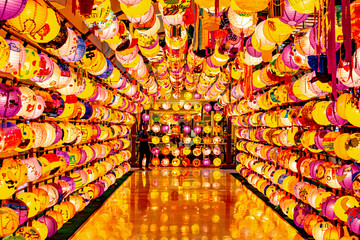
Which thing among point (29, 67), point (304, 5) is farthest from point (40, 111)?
point (304, 5)

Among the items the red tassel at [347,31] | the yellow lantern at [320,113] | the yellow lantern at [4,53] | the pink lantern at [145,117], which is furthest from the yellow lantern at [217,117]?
the red tassel at [347,31]

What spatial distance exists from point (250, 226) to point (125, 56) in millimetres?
2560

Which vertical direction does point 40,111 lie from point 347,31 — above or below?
below

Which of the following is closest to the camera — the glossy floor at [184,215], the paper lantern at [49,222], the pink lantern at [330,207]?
the pink lantern at [330,207]

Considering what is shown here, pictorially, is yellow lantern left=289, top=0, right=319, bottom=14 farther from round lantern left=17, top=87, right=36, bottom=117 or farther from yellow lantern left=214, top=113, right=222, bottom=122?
yellow lantern left=214, top=113, right=222, bottom=122

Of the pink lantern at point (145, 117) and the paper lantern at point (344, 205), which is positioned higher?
the pink lantern at point (145, 117)

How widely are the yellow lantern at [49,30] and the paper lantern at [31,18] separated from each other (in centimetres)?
5

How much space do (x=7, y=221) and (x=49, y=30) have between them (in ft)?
4.45

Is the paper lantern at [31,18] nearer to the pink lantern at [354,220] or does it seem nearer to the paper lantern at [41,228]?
the paper lantern at [41,228]

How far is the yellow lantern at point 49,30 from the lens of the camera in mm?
2201

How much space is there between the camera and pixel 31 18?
2043 mm

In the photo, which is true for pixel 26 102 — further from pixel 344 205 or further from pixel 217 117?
pixel 217 117

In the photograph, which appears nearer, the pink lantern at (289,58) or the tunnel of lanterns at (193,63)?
the tunnel of lanterns at (193,63)

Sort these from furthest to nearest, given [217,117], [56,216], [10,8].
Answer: [217,117]
[56,216]
[10,8]
